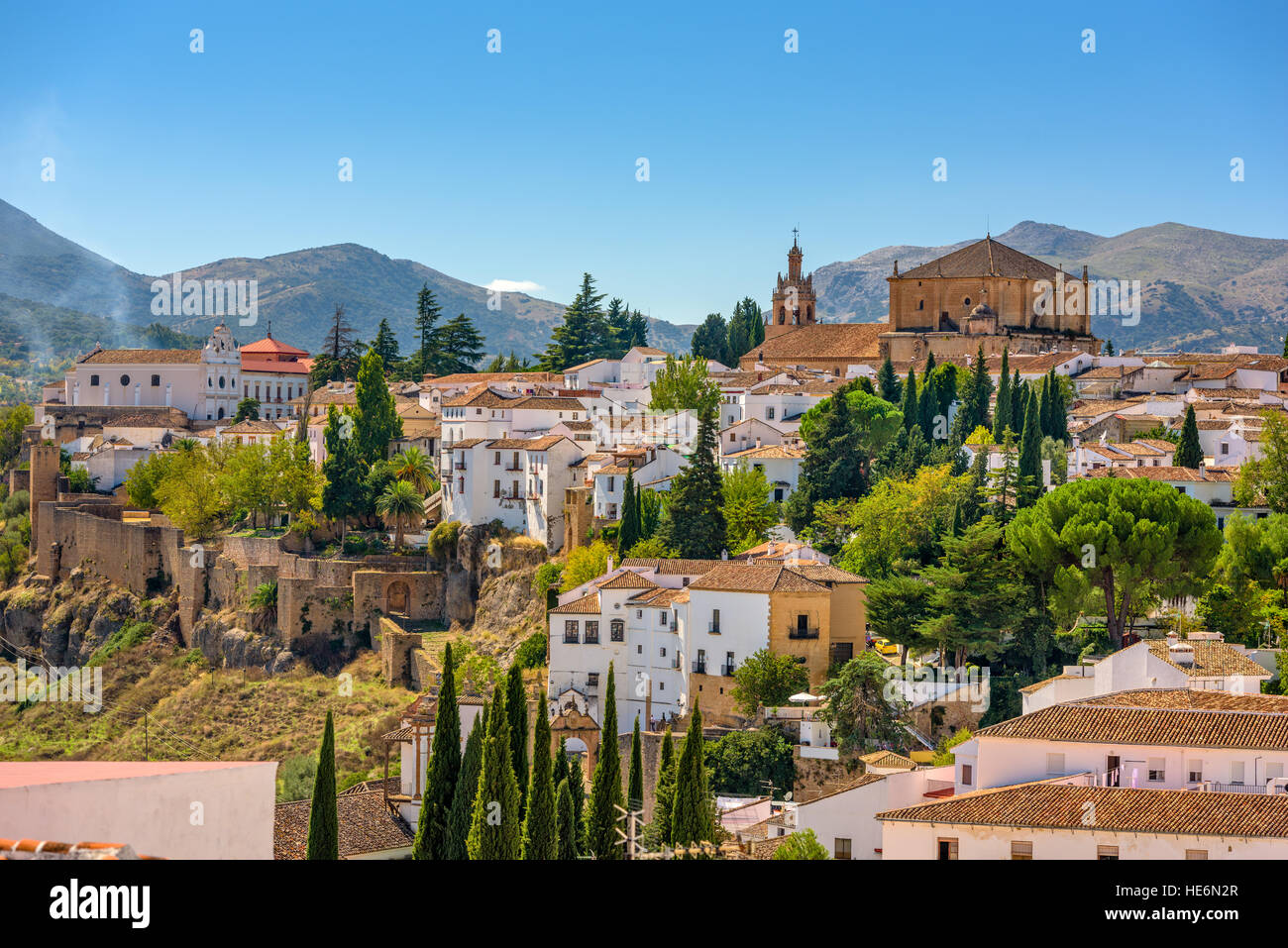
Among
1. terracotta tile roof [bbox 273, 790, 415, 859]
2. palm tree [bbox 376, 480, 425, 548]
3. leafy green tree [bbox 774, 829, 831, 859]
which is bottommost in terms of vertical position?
terracotta tile roof [bbox 273, 790, 415, 859]

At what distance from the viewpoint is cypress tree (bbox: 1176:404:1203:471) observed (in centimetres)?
4725

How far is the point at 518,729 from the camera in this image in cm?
3083

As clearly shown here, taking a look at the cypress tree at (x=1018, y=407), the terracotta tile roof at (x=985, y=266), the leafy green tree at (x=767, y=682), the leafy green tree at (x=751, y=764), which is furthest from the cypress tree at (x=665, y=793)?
the terracotta tile roof at (x=985, y=266)

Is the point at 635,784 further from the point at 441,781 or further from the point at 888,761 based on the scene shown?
the point at 888,761

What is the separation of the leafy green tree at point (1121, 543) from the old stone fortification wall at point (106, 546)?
39.0m

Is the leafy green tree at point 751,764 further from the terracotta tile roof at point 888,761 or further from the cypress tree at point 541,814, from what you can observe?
the cypress tree at point 541,814

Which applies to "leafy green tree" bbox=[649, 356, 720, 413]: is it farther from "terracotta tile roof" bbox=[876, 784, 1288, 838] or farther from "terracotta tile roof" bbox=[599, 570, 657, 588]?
"terracotta tile roof" bbox=[876, 784, 1288, 838]

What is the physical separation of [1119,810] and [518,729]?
12576 mm

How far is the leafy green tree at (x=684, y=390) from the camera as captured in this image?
6234 cm

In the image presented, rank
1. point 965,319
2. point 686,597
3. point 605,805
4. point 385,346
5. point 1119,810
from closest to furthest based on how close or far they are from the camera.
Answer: point 1119,810 → point 605,805 → point 686,597 → point 965,319 → point 385,346

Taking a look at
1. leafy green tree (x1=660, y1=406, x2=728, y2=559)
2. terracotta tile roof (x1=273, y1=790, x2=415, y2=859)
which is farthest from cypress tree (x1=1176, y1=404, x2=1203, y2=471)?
terracotta tile roof (x1=273, y1=790, x2=415, y2=859)

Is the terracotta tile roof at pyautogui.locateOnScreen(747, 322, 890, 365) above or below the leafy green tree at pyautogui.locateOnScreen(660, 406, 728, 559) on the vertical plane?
above

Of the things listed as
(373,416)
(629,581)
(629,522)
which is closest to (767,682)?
(629,581)

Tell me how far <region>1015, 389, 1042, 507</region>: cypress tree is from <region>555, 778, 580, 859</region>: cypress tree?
1937 cm
